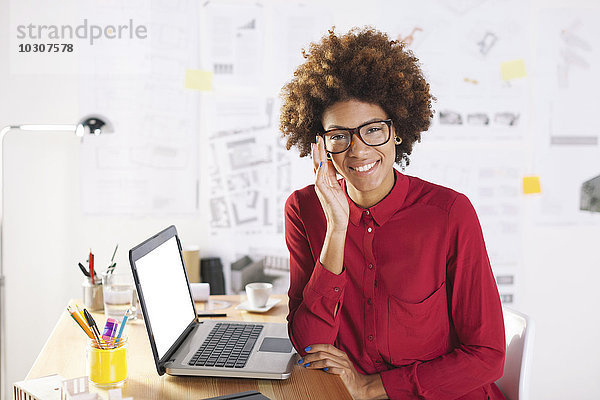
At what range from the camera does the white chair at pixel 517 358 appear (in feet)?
5.04

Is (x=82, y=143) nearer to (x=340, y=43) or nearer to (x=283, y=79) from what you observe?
(x=283, y=79)

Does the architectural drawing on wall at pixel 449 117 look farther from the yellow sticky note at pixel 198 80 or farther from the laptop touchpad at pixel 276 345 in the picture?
the laptop touchpad at pixel 276 345

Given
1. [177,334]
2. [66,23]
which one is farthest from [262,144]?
[177,334]

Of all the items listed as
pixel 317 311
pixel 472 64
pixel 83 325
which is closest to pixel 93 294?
pixel 83 325

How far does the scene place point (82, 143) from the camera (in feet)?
8.70

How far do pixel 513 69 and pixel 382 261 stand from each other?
1.66 m

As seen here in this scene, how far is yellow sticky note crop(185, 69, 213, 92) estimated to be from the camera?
106 inches

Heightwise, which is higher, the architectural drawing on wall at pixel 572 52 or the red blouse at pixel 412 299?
the architectural drawing on wall at pixel 572 52

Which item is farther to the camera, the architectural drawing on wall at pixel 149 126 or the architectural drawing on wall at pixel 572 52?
the architectural drawing on wall at pixel 572 52

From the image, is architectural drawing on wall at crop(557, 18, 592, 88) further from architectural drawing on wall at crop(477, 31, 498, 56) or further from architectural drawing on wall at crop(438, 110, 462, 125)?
architectural drawing on wall at crop(438, 110, 462, 125)

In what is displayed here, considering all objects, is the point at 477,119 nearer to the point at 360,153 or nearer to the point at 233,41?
the point at 233,41

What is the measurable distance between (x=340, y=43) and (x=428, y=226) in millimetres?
502

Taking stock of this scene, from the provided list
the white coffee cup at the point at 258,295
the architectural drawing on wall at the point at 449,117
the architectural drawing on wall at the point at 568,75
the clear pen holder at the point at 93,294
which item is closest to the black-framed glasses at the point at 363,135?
the white coffee cup at the point at 258,295

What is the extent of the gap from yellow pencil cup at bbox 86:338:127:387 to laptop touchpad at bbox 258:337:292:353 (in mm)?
329
